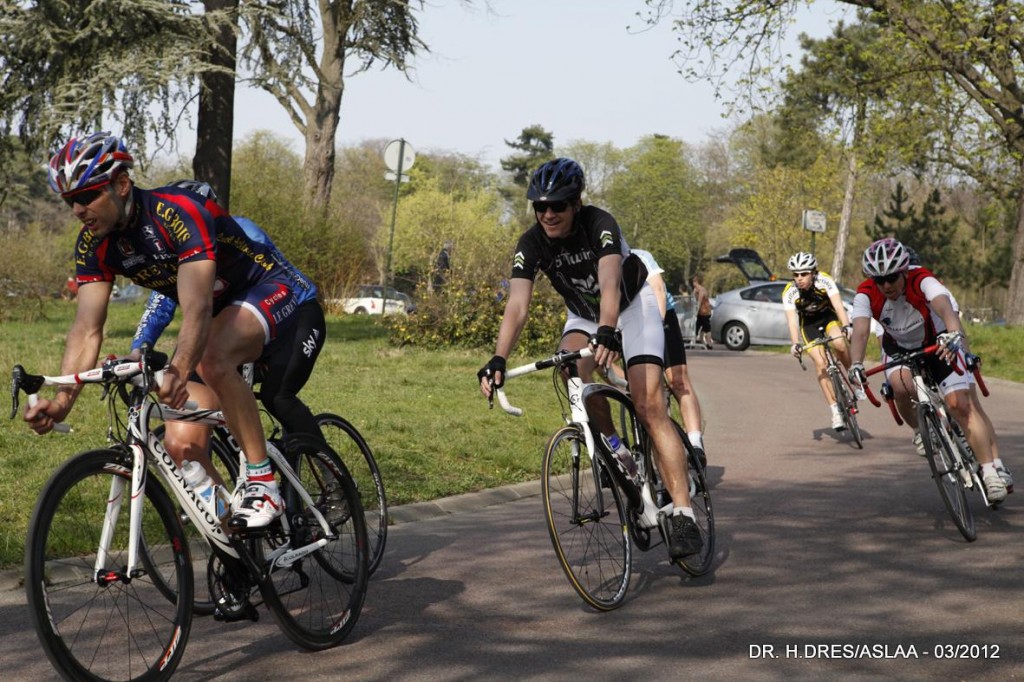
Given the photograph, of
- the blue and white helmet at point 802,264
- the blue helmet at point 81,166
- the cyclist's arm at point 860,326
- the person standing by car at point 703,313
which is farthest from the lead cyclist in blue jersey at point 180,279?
the person standing by car at point 703,313

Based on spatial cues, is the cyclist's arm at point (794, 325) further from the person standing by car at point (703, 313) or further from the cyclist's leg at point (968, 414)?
the person standing by car at point (703, 313)

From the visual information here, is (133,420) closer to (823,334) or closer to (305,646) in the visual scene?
(305,646)

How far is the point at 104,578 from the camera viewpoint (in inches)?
179

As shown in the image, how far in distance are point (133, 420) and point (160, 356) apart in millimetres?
233

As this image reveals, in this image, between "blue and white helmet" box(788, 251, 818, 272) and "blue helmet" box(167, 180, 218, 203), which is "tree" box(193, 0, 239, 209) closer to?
"blue and white helmet" box(788, 251, 818, 272)

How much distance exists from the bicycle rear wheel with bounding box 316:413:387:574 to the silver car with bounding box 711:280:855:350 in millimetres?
26096

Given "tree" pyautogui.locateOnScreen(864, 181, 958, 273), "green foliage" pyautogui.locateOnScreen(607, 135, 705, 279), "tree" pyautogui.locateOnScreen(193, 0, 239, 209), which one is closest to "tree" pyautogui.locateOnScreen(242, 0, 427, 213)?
"tree" pyautogui.locateOnScreen(193, 0, 239, 209)

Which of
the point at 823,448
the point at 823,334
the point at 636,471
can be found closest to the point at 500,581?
the point at 636,471

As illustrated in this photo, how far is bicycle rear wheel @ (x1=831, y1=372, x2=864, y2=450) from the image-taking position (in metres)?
13.2

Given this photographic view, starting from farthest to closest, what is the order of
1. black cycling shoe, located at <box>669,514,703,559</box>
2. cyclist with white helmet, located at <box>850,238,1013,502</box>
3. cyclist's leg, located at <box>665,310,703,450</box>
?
1. cyclist's leg, located at <box>665,310,703,450</box>
2. cyclist with white helmet, located at <box>850,238,1013,502</box>
3. black cycling shoe, located at <box>669,514,703,559</box>

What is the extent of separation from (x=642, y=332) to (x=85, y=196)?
286cm

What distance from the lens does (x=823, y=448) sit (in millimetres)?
12930

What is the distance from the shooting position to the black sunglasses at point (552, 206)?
6.36 metres

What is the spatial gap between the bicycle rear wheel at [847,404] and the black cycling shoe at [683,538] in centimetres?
697
